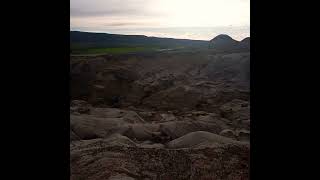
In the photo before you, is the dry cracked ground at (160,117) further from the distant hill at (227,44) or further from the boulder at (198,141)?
the distant hill at (227,44)

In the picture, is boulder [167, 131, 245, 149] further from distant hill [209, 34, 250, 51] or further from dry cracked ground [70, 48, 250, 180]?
distant hill [209, 34, 250, 51]

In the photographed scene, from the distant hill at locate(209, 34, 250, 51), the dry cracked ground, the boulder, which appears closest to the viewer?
the dry cracked ground

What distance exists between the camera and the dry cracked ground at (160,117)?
26.0ft

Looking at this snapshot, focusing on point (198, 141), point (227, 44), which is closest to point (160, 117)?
point (198, 141)

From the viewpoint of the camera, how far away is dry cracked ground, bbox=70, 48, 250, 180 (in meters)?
7.92

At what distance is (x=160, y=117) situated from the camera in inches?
662

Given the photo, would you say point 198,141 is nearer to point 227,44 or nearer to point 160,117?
point 160,117

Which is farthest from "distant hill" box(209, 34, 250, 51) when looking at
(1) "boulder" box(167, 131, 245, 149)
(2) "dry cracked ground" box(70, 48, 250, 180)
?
(1) "boulder" box(167, 131, 245, 149)

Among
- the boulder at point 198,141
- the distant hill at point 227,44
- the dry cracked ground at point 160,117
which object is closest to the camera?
the dry cracked ground at point 160,117

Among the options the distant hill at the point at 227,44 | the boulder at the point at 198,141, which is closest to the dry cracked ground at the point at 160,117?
the boulder at the point at 198,141

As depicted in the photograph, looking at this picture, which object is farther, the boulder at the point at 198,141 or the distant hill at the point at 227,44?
the distant hill at the point at 227,44
